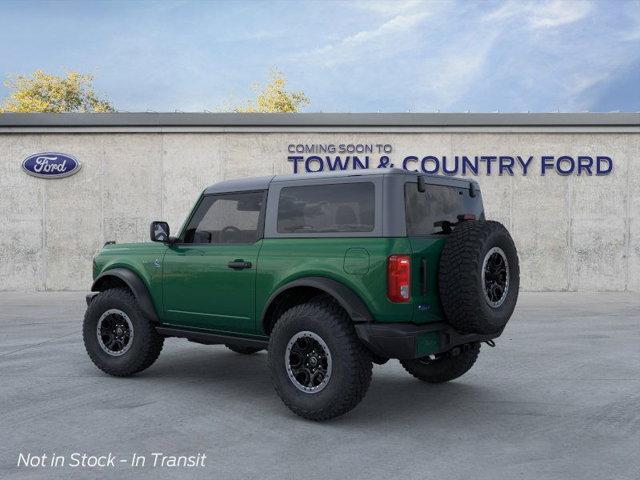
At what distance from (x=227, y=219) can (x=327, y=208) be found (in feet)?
3.87

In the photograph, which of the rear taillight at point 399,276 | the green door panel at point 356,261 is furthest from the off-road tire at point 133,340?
the rear taillight at point 399,276

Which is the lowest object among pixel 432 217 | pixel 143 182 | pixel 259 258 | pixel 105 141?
pixel 259 258

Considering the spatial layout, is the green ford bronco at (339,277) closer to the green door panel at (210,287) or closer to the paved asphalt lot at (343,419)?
the green door panel at (210,287)

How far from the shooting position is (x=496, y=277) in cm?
488

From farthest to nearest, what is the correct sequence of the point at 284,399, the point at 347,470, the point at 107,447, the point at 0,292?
the point at 0,292, the point at 284,399, the point at 107,447, the point at 347,470

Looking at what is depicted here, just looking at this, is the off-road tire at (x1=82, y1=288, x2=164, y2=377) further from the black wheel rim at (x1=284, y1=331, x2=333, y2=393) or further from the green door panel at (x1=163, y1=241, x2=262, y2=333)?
the black wheel rim at (x1=284, y1=331, x2=333, y2=393)

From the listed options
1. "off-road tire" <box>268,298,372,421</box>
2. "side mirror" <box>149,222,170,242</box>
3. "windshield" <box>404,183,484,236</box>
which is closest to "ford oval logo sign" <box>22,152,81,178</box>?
"side mirror" <box>149,222,170,242</box>

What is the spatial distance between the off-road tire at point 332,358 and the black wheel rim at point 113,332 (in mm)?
2086

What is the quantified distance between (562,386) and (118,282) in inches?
178

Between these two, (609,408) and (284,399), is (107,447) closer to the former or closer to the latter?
(284,399)

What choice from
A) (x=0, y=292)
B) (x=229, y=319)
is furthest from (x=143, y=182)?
(x=229, y=319)

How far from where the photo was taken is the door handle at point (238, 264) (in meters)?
5.28

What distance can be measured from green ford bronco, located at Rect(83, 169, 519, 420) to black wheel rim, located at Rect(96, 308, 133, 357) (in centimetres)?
59

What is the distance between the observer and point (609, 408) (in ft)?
16.8
